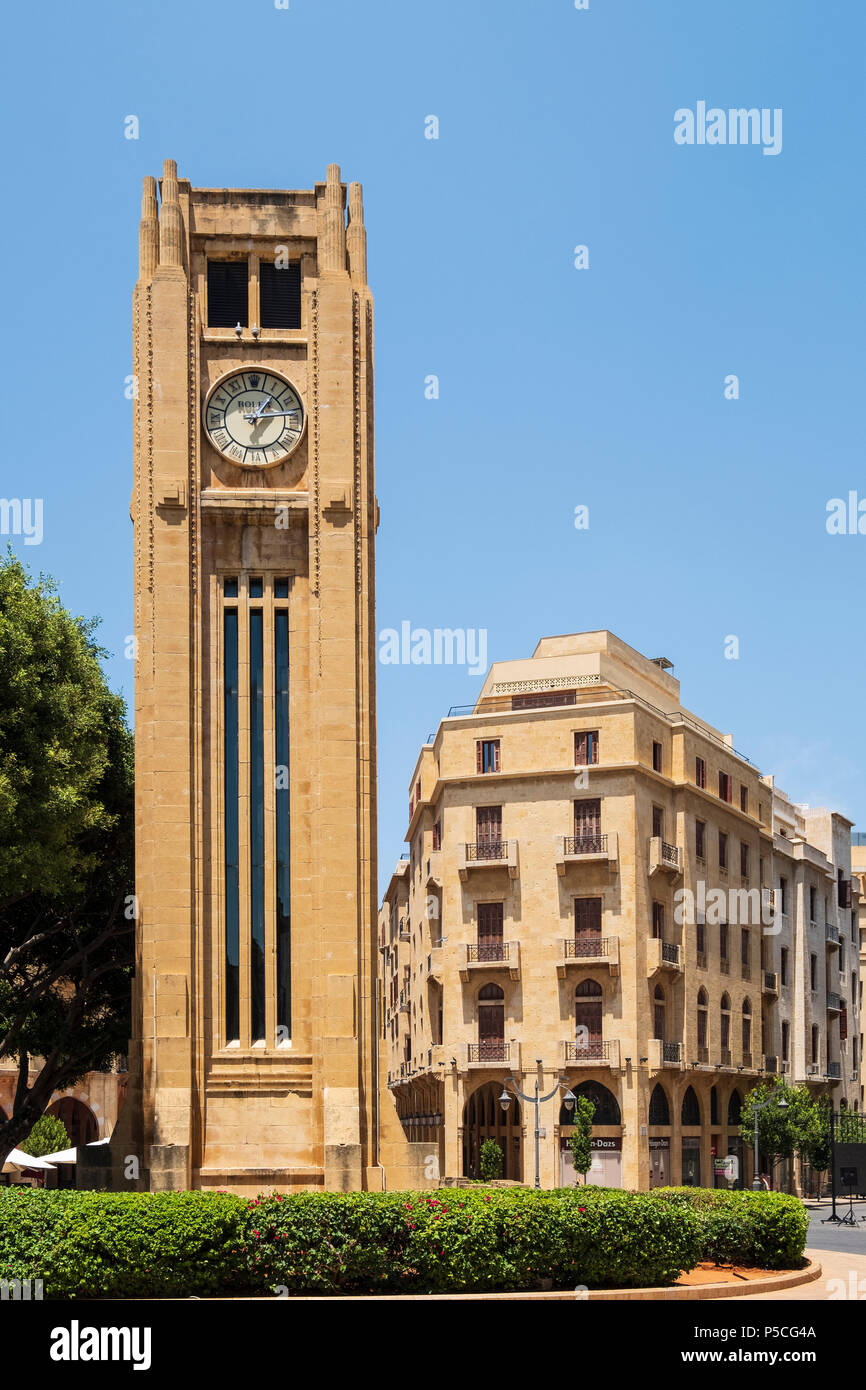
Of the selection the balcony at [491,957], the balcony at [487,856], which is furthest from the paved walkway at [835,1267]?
the balcony at [487,856]

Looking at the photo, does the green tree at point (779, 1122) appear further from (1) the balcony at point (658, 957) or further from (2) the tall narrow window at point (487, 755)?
(2) the tall narrow window at point (487, 755)

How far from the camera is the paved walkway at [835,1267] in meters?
26.1

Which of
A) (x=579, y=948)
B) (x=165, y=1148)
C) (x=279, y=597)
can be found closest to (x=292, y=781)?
(x=279, y=597)

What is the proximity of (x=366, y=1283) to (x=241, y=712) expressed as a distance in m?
14.2

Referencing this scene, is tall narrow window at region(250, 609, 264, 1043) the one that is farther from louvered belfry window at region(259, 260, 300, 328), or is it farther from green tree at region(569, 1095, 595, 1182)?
green tree at region(569, 1095, 595, 1182)

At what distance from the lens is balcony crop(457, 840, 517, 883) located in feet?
234

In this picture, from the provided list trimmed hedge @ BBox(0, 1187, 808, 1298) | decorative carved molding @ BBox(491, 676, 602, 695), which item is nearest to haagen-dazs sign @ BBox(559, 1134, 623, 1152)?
decorative carved molding @ BBox(491, 676, 602, 695)

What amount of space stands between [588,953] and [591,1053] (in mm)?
4248

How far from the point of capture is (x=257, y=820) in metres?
35.4

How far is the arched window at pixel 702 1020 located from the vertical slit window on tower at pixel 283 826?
1689 inches

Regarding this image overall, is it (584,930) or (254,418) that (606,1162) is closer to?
(584,930)

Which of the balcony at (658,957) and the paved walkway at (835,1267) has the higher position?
the balcony at (658,957)

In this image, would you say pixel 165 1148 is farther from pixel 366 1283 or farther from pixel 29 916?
pixel 29 916

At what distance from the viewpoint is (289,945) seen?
114 feet
